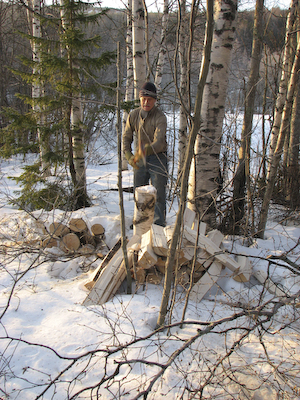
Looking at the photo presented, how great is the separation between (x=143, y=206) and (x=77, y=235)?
4.62ft

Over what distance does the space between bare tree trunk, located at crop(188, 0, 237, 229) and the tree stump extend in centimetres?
51

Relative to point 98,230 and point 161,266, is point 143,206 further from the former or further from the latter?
point 98,230

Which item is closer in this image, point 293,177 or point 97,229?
point 97,229

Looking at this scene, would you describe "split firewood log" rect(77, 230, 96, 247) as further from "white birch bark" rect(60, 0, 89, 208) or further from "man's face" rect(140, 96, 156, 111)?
"man's face" rect(140, 96, 156, 111)

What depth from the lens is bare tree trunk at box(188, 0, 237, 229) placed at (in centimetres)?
316

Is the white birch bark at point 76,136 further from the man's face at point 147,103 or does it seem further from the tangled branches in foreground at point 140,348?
the tangled branches in foreground at point 140,348

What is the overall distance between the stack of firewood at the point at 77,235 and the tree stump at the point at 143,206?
2.79ft

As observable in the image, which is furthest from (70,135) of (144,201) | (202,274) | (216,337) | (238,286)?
(216,337)

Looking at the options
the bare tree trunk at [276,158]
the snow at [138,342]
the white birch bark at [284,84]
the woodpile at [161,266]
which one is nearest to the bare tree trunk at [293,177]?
the white birch bark at [284,84]

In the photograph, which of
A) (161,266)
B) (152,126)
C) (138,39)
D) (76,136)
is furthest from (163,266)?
(138,39)

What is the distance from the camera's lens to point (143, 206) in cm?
322

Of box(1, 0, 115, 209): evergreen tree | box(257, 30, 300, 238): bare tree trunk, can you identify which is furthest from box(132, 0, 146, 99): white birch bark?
box(257, 30, 300, 238): bare tree trunk

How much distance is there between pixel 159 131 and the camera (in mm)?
3639

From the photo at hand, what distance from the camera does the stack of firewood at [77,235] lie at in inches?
152
